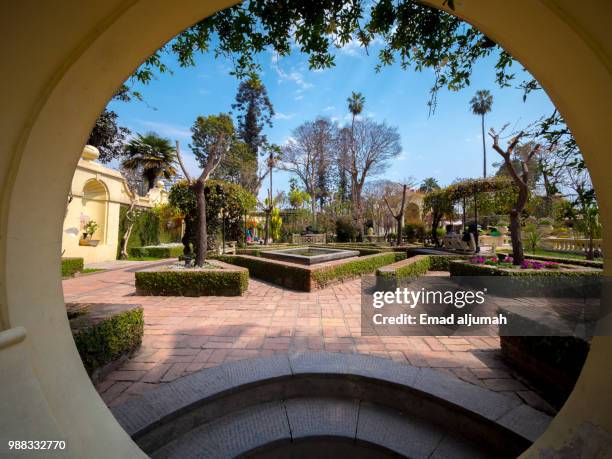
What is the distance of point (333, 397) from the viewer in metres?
2.73

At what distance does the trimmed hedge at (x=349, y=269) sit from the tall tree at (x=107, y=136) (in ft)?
63.0

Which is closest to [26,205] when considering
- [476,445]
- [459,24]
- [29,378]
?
[29,378]

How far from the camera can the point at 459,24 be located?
2785mm

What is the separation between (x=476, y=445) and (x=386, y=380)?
838 mm

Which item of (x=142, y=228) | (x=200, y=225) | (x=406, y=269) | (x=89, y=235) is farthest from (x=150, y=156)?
(x=406, y=269)

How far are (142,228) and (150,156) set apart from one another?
11.7 metres

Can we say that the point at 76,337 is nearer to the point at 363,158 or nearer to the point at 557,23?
the point at 557,23

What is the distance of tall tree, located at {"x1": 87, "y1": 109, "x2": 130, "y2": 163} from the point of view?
18.4m

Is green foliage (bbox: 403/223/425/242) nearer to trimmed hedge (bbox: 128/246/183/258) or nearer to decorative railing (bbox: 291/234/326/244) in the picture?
decorative railing (bbox: 291/234/326/244)

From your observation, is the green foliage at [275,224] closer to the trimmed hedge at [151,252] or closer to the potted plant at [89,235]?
the trimmed hedge at [151,252]

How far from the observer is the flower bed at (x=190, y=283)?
22.2ft

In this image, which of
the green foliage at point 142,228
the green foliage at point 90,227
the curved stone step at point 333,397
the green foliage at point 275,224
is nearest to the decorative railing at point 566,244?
the curved stone step at point 333,397

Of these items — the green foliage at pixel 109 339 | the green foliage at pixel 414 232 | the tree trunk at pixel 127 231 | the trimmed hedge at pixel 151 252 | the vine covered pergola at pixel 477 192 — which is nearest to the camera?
the green foliage at pixel 109 339

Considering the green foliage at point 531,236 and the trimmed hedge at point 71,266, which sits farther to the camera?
the green foliage at point 531,236
